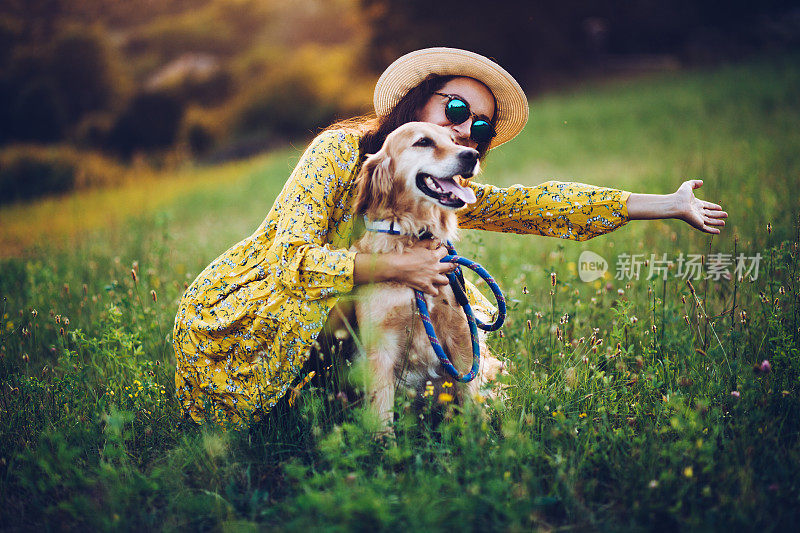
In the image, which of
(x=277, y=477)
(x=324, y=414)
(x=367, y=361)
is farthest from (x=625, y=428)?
(x=277, y=477)

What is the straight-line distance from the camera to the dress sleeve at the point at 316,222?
79.4 inches

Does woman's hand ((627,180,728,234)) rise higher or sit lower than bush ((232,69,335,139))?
lower

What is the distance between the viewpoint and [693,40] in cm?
2277

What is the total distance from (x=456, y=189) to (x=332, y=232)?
0.62m

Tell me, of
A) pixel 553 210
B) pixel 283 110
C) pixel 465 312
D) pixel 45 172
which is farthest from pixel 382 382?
pixel 283 110

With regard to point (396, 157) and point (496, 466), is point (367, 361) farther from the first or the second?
point (396, 157)

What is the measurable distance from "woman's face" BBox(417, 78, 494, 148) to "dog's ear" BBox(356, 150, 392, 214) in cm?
46

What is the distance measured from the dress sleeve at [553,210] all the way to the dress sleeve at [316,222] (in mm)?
707

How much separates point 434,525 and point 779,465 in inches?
48.6

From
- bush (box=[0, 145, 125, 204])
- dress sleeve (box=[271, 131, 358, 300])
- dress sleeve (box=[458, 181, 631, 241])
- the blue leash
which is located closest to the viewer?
dress sleeve (box=[271, 131, 358, 300])

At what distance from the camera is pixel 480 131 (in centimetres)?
257

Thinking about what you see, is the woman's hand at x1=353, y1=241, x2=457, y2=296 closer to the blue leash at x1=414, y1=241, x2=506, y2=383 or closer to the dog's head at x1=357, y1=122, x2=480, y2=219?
the blue leash at x1=414, y1=241, x2=506, y2=383

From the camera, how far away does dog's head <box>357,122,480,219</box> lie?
2.25m

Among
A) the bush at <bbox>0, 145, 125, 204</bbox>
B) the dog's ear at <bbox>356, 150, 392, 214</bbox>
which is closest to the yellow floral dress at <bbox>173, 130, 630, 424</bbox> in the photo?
the dog's ear at <bbox>356, 150, 392, 214</bbox>
